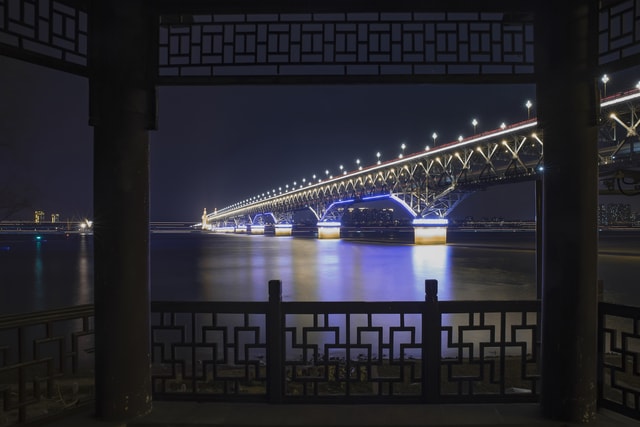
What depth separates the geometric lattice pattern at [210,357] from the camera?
15.5 feet

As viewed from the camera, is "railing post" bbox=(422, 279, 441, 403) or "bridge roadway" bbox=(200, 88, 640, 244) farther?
"bridge roadway" bbox=(200, 88, 640, 244)

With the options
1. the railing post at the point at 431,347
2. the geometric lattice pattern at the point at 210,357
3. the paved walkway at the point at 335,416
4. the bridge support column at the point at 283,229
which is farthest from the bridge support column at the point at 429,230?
the paved walkway at the point at 335,416

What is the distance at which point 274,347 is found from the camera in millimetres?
4680

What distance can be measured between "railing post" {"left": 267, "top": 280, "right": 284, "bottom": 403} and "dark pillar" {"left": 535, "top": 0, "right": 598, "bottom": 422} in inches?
97.0

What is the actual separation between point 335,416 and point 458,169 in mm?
67360

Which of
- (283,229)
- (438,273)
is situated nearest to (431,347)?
(438,273)

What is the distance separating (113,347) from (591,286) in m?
4.28

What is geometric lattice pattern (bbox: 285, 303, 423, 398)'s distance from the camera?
4.62 metres

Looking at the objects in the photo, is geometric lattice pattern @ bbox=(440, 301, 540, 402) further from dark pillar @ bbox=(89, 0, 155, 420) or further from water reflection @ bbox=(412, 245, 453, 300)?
water reflection @ bbox=(412, 245, 453, 300)

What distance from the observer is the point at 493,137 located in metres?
54.0

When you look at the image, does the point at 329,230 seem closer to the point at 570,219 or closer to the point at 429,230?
the point at 429,230

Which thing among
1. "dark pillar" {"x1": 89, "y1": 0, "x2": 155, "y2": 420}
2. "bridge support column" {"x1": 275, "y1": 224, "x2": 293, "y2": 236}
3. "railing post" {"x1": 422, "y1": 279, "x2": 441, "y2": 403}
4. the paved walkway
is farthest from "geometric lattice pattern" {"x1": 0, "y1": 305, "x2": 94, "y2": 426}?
"bridge support column" {"x1": 275, "y1": 224, "x2": 293, "y2": 236}

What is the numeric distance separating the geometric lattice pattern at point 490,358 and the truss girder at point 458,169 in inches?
1001

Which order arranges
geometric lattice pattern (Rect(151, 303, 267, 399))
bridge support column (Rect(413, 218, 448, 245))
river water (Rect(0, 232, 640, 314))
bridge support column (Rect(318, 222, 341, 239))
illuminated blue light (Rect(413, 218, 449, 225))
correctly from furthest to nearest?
bridge support column (Rect(318, 222, 341, 239)) → bridge support column (Rect(413, 218, 448, 245)) → illuminated blue light (Rect(413, 218, 449, 225)) → river water (Rect(0, 232, 640, 314)) → geometric lattice pattern (Rect(151, 303, 267, 399))
